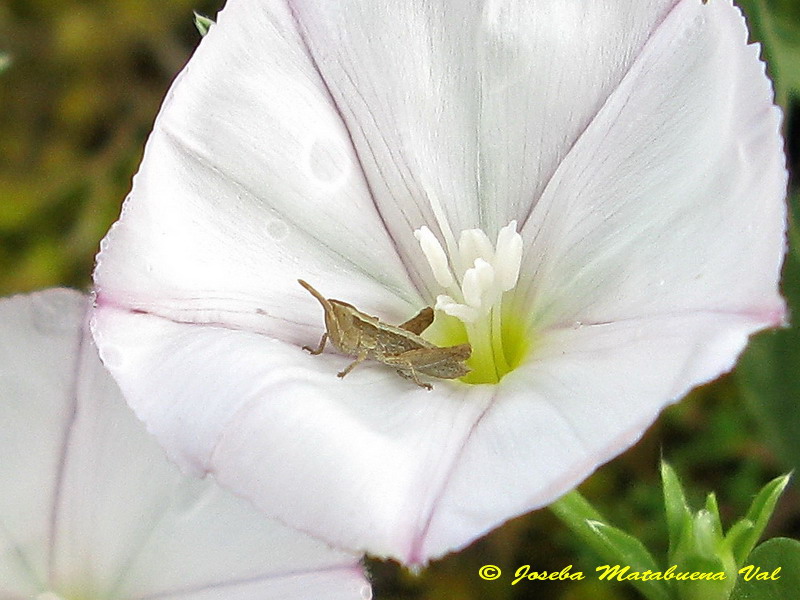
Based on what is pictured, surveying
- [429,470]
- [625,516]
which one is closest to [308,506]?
[429,470]

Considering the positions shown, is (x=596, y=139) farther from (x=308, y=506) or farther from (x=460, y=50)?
(x=308, y=506)

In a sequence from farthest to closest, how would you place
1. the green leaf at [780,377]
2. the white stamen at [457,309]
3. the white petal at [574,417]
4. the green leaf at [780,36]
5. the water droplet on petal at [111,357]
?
the green leaf at [780,377]
the green leaf at [780,36]
the white stamen at [457,309]
the water droplet on petal at [111,357]
the white petal at [574,417]

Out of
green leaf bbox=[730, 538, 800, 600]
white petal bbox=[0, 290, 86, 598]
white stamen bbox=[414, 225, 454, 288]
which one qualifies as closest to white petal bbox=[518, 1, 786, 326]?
white stamen bbox=[414, 225, 454, 288]

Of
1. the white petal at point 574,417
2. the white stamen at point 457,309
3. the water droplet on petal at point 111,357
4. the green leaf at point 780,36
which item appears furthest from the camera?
the green leaf at point 780,36

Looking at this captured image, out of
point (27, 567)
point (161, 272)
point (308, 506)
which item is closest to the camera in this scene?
point (308, 506)

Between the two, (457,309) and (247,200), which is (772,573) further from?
(247,200)

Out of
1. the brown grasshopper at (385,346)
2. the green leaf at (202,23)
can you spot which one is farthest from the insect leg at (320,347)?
the green leaf at (202,23)

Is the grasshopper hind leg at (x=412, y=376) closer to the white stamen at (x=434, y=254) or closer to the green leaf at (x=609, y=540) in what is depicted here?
the white stamen at (x=434, y=254)
